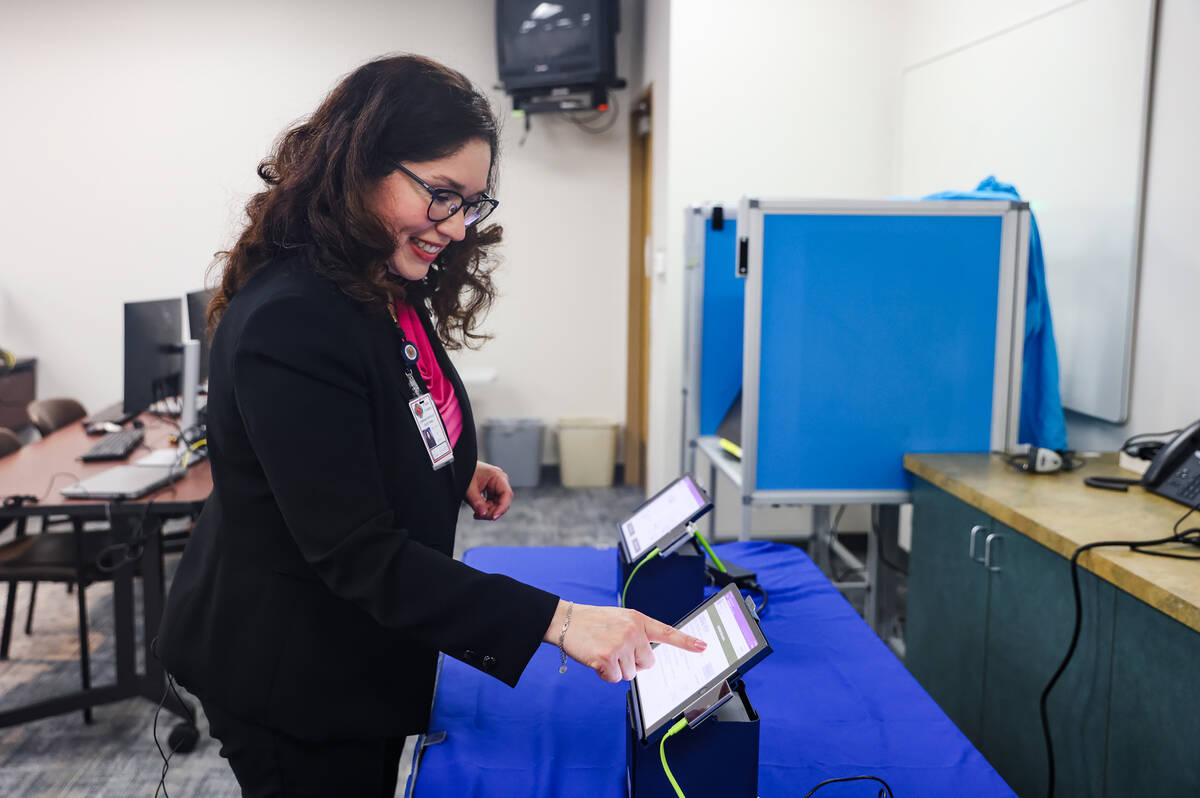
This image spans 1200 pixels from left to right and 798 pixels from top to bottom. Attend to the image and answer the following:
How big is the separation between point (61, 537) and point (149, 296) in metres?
2.58

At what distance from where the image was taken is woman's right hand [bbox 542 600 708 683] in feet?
3.10

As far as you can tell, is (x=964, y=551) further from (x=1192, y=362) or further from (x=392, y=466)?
(x=392, y=466)

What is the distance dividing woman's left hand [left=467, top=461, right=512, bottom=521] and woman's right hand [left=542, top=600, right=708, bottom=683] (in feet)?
1.76

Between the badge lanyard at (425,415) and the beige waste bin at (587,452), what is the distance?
3.98 m

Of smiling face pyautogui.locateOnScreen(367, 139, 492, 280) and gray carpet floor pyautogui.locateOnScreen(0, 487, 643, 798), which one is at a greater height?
smiling face pyautogui.locateOnScreen(367, 139, 492, 280)

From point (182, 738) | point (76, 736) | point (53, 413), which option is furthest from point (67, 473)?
point (53, 413)

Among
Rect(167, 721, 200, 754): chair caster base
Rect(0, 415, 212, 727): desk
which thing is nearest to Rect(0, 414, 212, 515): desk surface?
Rect(0, 415, 212, 727): desk

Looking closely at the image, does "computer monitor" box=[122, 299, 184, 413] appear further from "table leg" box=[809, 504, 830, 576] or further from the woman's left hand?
"table leg" box=[809, 504, 830, 576]

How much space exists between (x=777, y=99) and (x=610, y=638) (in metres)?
3.11

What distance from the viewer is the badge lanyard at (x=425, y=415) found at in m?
1.07

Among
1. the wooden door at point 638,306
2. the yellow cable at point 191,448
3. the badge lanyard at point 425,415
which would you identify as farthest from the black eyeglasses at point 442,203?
the wooden door at point 638,306

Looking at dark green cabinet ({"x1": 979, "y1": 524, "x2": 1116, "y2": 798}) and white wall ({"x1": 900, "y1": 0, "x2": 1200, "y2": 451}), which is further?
white wall ({"x1": 900, "y1": 0, "x2": 1200, "y2": 451})

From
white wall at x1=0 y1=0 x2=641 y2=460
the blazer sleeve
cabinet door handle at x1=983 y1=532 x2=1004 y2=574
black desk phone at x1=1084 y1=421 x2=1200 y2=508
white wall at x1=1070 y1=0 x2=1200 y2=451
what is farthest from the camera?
white wall at x1=0 y1=0 x2=641 y2=460

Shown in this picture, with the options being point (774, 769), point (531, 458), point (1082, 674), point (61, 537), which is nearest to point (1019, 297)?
point (1082, 674)
